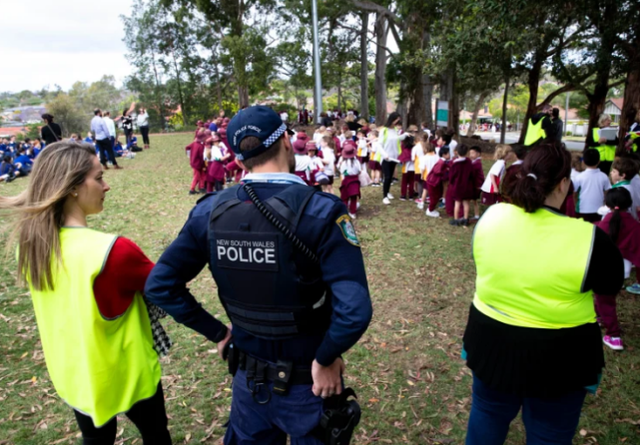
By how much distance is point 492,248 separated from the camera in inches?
91.2

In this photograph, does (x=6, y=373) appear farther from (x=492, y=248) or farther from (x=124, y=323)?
(x=492, y=248)

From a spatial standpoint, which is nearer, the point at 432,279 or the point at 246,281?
the point at 246,281

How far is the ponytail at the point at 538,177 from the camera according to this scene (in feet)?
7.11

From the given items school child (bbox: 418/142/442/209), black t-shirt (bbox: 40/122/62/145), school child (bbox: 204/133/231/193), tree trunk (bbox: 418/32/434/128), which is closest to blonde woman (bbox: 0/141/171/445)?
school child (bbox: 418/142/442/209)

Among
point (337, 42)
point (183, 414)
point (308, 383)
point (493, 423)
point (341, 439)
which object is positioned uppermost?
point (337, 42)

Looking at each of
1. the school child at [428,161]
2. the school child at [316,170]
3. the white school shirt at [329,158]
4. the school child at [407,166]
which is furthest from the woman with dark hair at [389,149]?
the school child at [316,170]

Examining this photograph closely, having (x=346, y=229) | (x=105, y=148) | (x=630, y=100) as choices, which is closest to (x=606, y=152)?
(x=630, y=100)

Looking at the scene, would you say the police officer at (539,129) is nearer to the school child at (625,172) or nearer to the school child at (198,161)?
the school child at (625,172)

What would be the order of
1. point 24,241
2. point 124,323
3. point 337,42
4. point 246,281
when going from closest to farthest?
point 246,281
point 24,241
point 124,323
point 337,42

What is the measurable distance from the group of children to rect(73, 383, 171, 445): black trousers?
594 inches

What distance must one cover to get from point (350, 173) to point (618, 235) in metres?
5.51

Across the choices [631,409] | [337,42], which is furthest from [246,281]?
[337,42]

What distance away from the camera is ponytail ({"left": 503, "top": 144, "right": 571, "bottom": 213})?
217 centimetres

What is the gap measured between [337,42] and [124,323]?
32.3 meters
